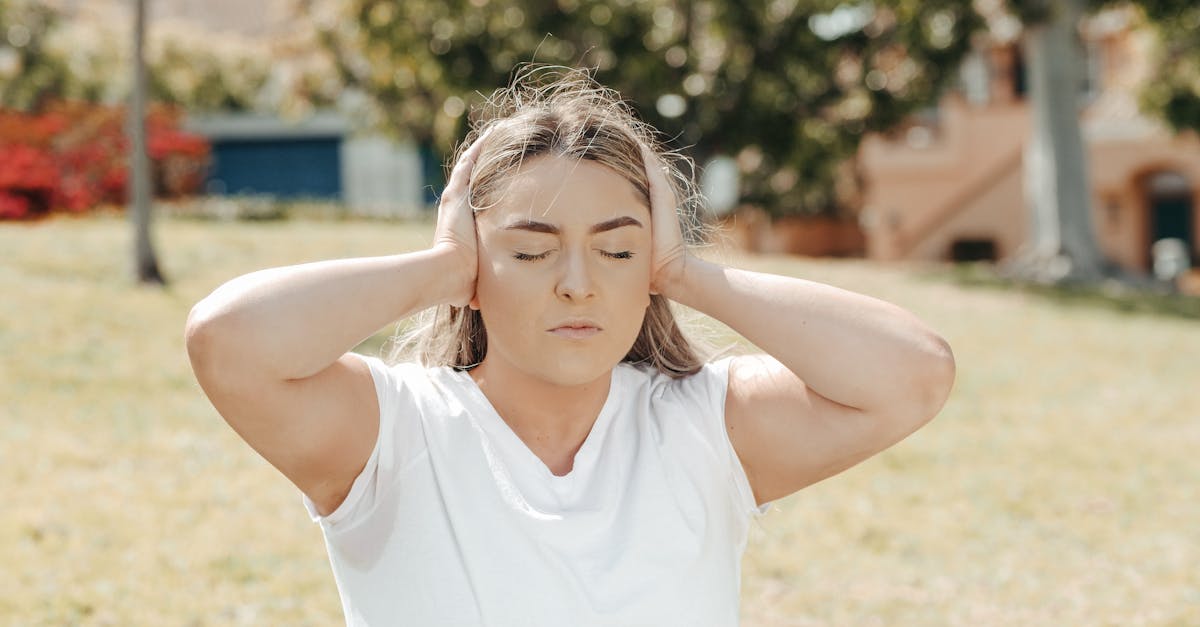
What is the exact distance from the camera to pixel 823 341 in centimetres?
224

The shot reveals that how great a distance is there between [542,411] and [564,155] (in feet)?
1.60

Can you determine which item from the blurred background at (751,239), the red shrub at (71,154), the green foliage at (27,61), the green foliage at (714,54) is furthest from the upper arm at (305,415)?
the green foliage at (27,61)

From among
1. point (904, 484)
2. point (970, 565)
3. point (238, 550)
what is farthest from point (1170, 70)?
point (238, 550)

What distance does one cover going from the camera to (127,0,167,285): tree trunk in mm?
11141

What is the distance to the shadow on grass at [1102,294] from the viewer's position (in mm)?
13297

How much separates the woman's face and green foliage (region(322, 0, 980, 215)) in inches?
473

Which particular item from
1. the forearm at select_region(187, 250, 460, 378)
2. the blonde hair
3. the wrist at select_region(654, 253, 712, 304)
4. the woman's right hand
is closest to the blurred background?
the blonde hair

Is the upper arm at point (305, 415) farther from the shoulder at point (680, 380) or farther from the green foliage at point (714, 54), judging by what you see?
the green foliage at point (714, 54)

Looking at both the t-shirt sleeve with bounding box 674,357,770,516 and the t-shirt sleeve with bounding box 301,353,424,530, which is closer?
the t-shirt sleeve with bounding box 301,353,424,530

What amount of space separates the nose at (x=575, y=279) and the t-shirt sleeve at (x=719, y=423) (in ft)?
1.08

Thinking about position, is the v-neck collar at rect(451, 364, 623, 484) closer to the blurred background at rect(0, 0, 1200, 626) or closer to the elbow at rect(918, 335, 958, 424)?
the elbow at rect(918, 335, 958, 424)

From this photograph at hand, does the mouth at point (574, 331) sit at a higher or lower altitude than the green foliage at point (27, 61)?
lower

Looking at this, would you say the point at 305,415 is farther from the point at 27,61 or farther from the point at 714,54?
the point at 27,61

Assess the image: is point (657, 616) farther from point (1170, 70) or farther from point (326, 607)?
point (1170, 70)
